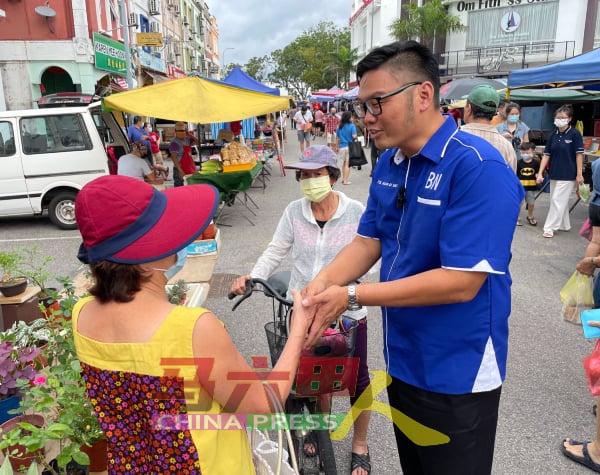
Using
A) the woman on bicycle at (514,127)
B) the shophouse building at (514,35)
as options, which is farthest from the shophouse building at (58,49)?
the shophouse building at (514,35)

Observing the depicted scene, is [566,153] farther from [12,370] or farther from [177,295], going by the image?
[12,370]

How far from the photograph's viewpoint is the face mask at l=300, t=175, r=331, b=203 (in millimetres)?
2795

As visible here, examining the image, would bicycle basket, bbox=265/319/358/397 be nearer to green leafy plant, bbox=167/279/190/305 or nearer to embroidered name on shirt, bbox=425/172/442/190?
embroidered name on shirt, bbox=425/172/442/190

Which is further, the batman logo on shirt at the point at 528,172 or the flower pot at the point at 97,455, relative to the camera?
the batman logo on shirt at the point at 528,172

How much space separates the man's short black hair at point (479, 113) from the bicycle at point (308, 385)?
10.2ft

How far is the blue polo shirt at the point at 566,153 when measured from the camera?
295 inches

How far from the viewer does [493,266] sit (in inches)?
56.4

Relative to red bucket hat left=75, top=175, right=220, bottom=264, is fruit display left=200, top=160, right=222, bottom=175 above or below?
below

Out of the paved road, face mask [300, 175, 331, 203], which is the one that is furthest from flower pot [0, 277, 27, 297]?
face mask [300, 175, 331, 203]

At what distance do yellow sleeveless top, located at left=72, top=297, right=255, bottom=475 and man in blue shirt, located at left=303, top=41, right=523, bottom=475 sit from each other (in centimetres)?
49

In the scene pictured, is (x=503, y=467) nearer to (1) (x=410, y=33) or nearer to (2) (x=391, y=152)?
(2) (x=391, y=152)

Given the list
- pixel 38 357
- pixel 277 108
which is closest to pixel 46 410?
pixel 38 357

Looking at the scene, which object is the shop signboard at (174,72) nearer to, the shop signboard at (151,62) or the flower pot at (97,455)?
the shop signboard at (151,62)

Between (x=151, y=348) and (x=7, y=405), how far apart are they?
1.89 m
